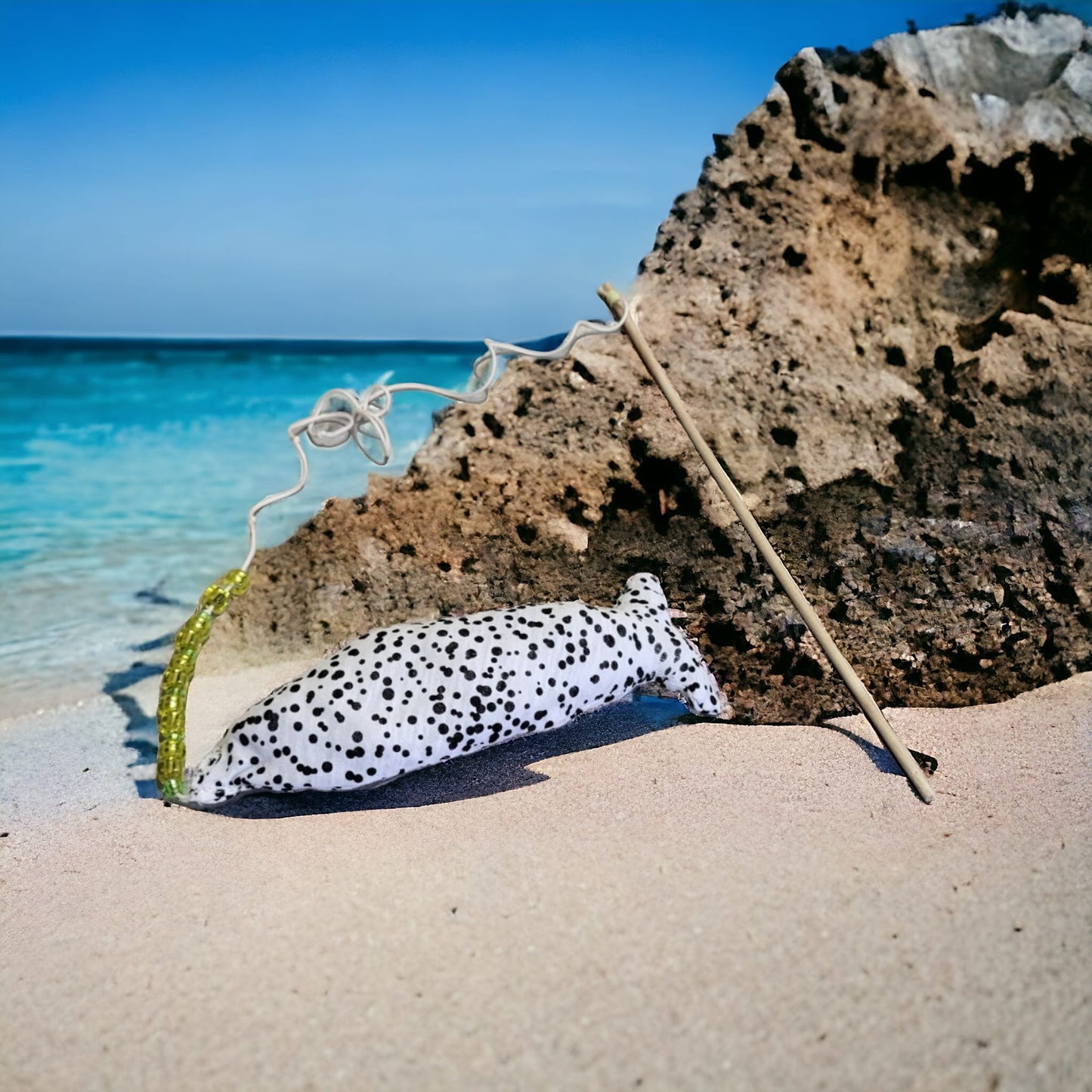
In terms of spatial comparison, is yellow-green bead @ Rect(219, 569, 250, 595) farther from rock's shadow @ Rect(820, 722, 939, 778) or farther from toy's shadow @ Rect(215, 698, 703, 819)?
rock's shadow @ Rect(820, 722, 939, 778)

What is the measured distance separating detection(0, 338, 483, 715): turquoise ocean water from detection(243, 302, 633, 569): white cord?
1722 mm

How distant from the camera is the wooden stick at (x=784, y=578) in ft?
7.58

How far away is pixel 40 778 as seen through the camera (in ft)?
8.79

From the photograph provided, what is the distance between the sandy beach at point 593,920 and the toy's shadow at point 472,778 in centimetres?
1

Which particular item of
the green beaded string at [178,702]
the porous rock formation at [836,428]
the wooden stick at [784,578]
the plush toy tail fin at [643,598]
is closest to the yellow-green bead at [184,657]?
the green beaded string at [178,702]

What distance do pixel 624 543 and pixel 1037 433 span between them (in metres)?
1.25

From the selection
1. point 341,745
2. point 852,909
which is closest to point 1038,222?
point 852,909

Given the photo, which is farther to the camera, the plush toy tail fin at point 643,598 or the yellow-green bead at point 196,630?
the plush toy tail fin at point 643,598

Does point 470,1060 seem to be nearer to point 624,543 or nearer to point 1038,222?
point 624,543

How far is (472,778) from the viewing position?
2.46 meters

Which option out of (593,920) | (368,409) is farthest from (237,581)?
(593,920)

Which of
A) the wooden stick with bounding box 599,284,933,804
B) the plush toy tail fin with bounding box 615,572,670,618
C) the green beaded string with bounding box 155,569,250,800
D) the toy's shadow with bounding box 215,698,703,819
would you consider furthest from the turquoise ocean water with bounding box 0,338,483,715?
the wooden stick with bounding box 599,284,933,804

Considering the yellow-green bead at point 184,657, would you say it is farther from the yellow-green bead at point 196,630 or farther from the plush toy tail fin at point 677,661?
the plush toy tail fin at point 677,661

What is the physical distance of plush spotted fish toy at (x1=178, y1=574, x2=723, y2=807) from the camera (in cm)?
223
